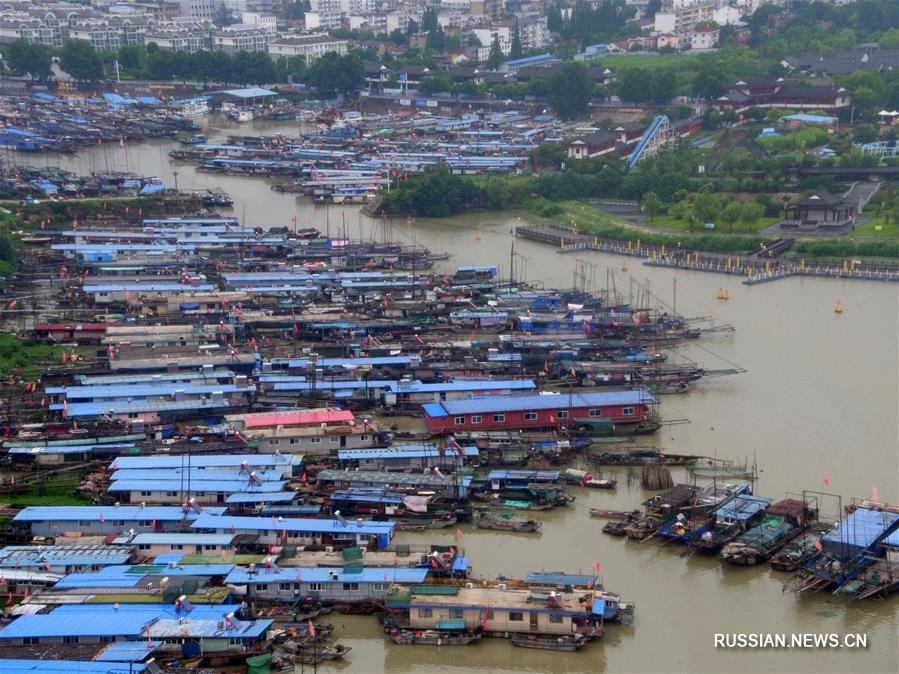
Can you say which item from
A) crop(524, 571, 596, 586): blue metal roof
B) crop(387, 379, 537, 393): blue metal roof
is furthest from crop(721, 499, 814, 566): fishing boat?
crop(387, 379, 537, 393): blue metal roof

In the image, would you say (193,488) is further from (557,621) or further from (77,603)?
(557,621)

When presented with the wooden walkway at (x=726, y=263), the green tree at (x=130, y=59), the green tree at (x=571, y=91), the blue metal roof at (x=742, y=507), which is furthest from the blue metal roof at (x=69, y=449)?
the green tree at (x=130, y=59)

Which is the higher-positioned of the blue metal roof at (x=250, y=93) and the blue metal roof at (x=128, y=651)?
the blue metal roof at (x=250, y=93)

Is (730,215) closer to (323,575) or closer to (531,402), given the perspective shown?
(531,402)

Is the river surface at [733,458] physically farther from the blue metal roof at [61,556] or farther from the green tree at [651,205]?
the green tree at [651,205]

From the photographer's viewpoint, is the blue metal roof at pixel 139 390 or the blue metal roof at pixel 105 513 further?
the blue metal roof at pixel 139 390

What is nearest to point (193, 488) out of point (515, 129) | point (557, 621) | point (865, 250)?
point (557, 621)

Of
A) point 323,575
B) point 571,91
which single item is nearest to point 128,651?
point 323,575
